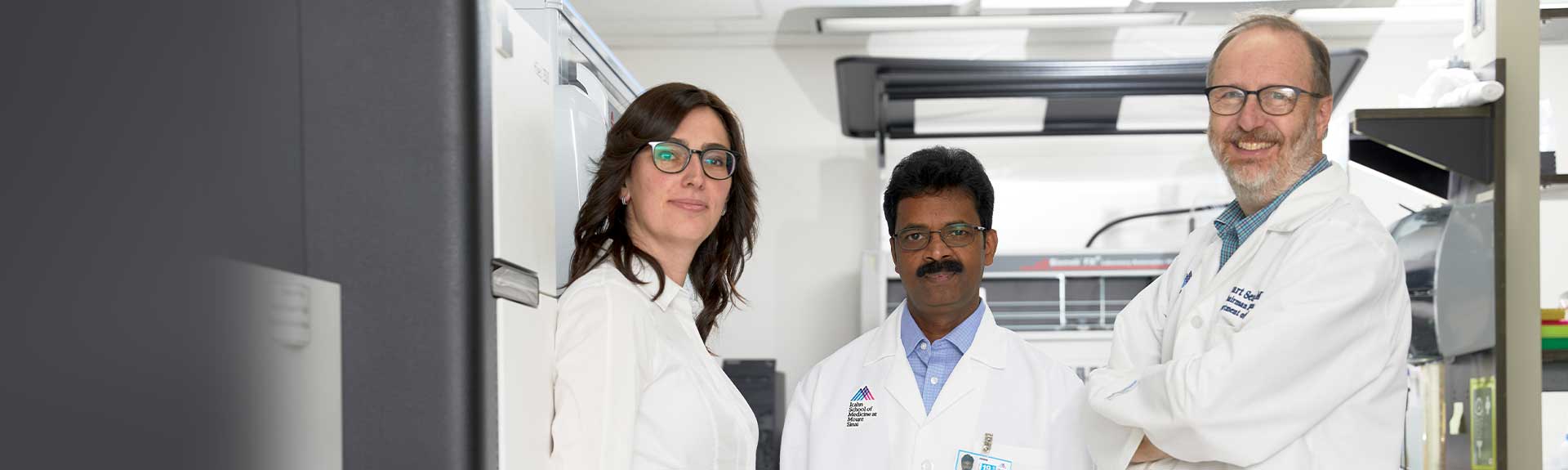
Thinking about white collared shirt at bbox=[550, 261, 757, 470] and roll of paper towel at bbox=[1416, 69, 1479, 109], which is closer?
white collared shirt at bbox=[550, 261, 757, 470]

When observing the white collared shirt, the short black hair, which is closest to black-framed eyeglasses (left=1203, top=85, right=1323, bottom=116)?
the short black hair

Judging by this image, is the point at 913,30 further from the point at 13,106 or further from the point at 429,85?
the point at 13,106

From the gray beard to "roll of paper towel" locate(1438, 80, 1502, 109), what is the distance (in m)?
0.85

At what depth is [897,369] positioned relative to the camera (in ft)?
6.50

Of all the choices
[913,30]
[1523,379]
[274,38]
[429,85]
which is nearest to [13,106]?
→ [274,38]

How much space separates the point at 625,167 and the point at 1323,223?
85 centimetres

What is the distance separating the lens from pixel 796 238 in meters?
5.23

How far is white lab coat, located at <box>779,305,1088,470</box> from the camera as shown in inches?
74.0

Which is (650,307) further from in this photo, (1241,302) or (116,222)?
(116,222)

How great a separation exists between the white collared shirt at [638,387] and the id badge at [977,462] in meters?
0.42

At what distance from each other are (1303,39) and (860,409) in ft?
2.72

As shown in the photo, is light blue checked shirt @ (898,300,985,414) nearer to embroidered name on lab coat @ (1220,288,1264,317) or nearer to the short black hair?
the short black hair

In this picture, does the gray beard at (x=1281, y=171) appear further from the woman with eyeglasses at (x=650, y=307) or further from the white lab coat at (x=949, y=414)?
the woman with eyeglasses at (x=650, y=307)

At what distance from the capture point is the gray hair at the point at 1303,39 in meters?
1.64
